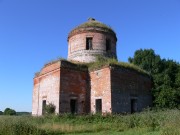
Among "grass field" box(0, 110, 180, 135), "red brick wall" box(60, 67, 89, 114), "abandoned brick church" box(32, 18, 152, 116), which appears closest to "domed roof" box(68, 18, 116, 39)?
"abandoned brick church" box(32, 18, 152, 116)

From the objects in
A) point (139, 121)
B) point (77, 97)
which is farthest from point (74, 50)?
point (139, 121)

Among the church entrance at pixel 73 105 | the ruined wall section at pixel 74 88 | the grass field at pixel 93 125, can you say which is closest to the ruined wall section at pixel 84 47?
the ruined wall section at pixel 74 88

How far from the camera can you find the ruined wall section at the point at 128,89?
759 inches

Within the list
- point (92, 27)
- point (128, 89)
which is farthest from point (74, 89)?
point (92, 27)

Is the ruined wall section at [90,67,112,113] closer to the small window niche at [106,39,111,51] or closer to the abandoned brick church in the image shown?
the abandoned brick church

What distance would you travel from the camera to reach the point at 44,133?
12922 millimetres

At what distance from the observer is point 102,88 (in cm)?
1959

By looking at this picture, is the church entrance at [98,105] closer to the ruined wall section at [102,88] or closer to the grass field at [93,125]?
the ruined wall section at [102,88]

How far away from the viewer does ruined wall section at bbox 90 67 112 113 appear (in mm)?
18953

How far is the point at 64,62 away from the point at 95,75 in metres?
2.78

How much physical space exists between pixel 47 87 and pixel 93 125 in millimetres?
7118

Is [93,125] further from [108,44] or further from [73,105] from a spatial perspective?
[108,44]

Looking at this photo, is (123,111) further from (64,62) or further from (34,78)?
(34,78)

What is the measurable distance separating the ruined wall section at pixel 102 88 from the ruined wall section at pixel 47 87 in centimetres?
297
